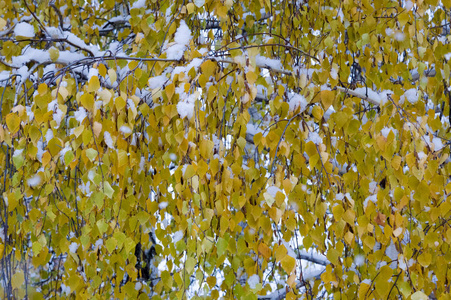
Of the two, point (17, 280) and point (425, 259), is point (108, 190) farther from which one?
point (425, 259)

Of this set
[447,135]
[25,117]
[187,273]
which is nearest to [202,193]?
[187,273]

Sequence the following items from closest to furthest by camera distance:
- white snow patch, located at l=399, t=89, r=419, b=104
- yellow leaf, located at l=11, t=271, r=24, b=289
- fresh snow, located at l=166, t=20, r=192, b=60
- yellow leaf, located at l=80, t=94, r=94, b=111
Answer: yellow leaf, located at l=80, t=94, r=94, b=111, yellow leaf, located at l=11, t=271, r=24, b=289, fresh snow, located at l=166, t=20, r=192, b=60, white snow patch, located at l=399, t=89, r=419, b=104

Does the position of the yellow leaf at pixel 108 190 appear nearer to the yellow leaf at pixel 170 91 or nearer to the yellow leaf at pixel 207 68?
the yellow leaf at pixel 170 91

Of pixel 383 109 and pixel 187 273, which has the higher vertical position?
pixel 383 109

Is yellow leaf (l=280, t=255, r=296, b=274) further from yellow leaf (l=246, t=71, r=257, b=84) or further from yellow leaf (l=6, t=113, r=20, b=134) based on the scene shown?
yellow leaf (l=6, t=113, r=20, b=134)

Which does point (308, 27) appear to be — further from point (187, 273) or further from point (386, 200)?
point (187, 273)

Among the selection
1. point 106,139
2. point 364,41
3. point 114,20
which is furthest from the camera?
point 114,20

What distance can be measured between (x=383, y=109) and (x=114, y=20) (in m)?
1.51

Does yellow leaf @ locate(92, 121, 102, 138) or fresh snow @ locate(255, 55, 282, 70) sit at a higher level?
fresh snow @ locate(255, 55, 282, 70)

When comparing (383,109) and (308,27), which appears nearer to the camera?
(383,109)

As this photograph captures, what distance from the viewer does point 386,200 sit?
1288mm

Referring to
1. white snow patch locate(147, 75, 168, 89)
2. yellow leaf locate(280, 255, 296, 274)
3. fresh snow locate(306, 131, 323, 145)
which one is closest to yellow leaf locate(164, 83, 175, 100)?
white snow patch locate(147, 75, 168, 89)

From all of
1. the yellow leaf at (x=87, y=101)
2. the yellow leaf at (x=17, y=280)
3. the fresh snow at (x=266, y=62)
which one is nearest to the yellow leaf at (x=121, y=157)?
the yellow leaf at (x=87, y=101)

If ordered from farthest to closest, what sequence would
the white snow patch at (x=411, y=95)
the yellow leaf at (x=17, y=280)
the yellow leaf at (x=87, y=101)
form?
the white snow patch at (x=411, y=95) < the yellow leaf at (x=17, y=280) < the yellow leaf at (x=87, y=101)
